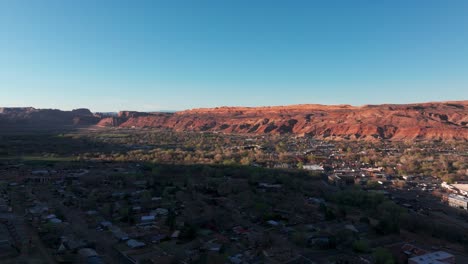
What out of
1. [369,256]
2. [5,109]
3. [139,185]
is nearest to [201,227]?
[369,256]

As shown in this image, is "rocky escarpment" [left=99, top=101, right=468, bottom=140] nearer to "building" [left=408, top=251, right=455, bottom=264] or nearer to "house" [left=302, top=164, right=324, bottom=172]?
"house" [left=302, top=164, right=324, bottom=172]

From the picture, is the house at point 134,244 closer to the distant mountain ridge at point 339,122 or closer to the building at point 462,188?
the building at point 462,188

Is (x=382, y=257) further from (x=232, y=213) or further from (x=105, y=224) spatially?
(x=105, y=224)

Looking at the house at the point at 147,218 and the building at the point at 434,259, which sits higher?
the house at the point at 147,218

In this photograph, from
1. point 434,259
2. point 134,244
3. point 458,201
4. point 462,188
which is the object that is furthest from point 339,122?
point 134,244

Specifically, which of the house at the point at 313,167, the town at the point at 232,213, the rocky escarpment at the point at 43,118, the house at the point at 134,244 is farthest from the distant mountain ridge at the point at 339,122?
the house at the point at 134,244

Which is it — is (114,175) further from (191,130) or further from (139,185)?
(191,130)
